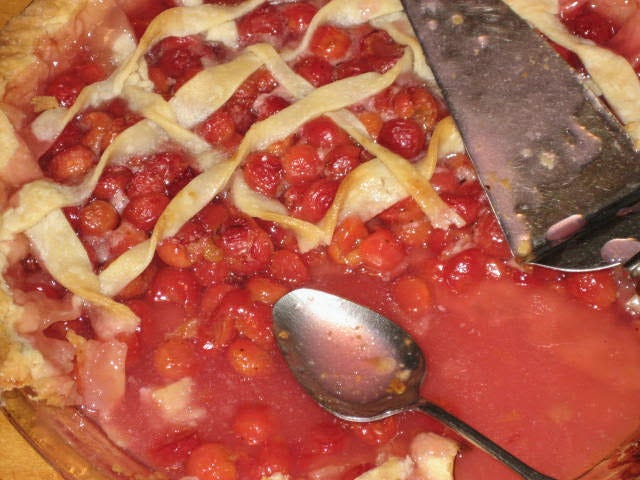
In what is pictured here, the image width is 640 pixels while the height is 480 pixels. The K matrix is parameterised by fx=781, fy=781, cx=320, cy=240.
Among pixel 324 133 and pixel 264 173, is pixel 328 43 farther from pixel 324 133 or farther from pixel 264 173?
pixel 264 173

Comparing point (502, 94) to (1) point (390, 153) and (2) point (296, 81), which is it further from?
(2) point (296, 81)

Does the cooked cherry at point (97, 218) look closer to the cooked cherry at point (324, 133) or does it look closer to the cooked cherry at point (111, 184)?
the cooked cherry at point (111, 184)

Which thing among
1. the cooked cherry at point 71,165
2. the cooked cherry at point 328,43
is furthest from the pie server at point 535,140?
the cooked cherry at point 71,165

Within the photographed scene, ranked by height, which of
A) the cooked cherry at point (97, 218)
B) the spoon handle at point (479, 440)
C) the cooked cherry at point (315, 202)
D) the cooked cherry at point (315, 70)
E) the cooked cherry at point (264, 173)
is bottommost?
the spoon handle at point (479, 440)

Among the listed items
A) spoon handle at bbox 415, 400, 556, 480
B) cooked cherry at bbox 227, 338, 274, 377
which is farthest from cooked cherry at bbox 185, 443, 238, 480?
spoon handle at bbox 415, 400, 556, 480

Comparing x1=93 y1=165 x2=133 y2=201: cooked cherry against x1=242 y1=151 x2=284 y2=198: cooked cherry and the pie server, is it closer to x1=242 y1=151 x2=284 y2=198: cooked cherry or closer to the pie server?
x1=242 y1=151 x2=284 y2=198: cooked cherry
